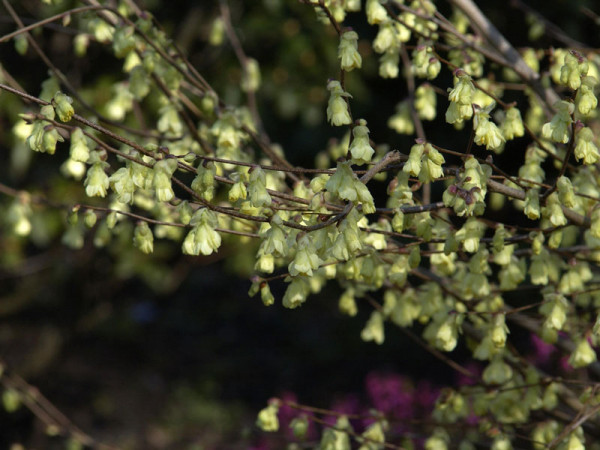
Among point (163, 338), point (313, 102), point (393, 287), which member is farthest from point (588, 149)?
point (163, 338)

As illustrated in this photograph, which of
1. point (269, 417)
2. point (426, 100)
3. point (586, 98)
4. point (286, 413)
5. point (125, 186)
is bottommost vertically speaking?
point (286, 413)

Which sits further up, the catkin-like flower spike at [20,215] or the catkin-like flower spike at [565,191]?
the catkin-like flower spike at [565,191]

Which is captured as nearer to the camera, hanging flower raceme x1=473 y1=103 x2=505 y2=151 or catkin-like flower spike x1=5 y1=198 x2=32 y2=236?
hanging flower raceme x1=473 y1=103 x2=505 y2=151

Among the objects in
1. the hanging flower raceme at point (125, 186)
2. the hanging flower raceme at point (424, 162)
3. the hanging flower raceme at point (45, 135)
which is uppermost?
the hanging flower raceme at point (424, 162)

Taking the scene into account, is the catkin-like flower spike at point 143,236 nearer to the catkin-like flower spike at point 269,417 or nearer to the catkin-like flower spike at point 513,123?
the catkin-like flower spike at point 269,417

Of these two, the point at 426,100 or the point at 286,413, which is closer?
the point at 426,100

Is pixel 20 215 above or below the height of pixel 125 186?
below

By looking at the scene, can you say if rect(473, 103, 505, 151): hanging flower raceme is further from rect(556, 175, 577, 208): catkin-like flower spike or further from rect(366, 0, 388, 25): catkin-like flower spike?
rect(366, 0, 388, 25): catkin-like flower spike

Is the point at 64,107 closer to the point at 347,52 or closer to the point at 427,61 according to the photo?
the point at 347,52

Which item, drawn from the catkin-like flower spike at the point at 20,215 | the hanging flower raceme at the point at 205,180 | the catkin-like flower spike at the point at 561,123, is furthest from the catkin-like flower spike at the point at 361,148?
the catkin-like flower spike at the point at 20,215

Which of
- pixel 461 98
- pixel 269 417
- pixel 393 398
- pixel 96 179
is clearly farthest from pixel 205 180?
pixel 393 398

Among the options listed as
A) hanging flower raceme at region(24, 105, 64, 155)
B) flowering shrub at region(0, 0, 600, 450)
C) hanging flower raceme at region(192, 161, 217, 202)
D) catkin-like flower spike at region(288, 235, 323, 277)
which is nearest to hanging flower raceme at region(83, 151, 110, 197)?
flowering shrub at region(0, 0, 600, 450)
